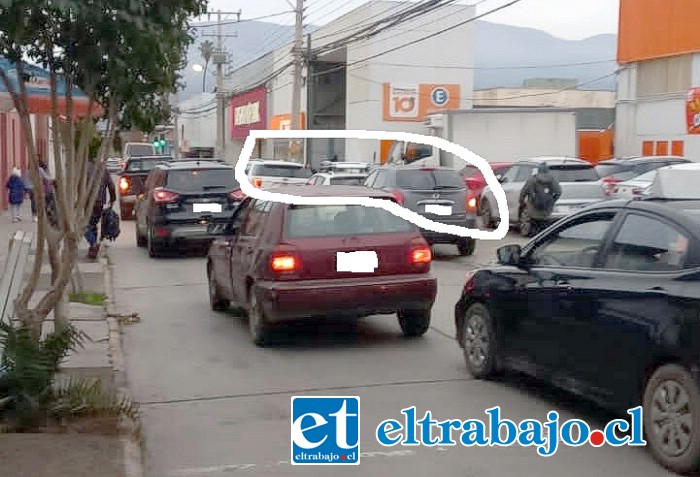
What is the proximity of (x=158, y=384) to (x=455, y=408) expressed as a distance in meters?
2.72

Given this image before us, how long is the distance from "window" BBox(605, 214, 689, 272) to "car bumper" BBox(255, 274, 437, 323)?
324 cm

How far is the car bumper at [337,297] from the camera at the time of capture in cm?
1010

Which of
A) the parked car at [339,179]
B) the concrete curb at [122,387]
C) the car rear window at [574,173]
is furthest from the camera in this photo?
the car rear window at [574,173]

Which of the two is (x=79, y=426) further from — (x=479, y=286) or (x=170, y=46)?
(x=479, y=286)

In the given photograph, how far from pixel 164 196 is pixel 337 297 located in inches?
381

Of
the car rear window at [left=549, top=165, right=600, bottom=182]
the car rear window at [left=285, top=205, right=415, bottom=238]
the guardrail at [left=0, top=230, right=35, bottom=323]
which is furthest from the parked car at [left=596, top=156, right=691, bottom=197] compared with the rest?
the guardrail at [left=0, top=230, right=35, bottom=323]

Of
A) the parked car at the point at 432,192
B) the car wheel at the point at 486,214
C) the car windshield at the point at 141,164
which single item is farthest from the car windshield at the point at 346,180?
the car windshield at the point at 141,164

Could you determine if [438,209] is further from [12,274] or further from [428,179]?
[12,274]

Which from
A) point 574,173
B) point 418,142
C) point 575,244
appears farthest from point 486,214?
point 418,142

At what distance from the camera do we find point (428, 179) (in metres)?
18.3

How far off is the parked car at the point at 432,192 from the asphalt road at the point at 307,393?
3571mm

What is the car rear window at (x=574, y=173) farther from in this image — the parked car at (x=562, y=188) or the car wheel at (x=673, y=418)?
the car wheel at (x=673, y=418)

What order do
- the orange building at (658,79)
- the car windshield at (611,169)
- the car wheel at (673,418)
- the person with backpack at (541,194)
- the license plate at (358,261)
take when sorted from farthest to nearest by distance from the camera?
the orange building at (658,79) < the car windshield at (611,169) < the person with backpack at (541,194) < the license plate at (358,261) < the car wheel at (673,418)

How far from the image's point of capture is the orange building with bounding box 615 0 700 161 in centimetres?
3694
